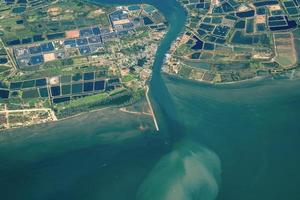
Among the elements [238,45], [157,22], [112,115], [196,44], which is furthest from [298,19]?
[112,115]

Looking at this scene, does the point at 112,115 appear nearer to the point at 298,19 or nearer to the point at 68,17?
the point at 68,17

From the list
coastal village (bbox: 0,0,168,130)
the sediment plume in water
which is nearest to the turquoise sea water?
the sediment plume in water

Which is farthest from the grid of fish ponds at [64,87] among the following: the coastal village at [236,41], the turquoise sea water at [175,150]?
the coastal village at [236,41]

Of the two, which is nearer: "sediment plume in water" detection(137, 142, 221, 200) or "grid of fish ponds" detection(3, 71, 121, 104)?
"sediment plume in water" detection(137, 142, 221, 200)

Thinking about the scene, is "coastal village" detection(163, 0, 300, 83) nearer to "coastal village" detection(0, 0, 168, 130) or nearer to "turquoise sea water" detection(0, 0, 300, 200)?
"turquoise sea water" detection(0, 0, 300, 200)

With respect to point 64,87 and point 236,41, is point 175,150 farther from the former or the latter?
point 236,41

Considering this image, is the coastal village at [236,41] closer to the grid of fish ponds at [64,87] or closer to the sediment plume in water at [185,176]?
the grid of fish ponds at [64,87]

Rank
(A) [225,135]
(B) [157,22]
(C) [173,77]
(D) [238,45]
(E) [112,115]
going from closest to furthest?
1. (A) [225,135]
2. (E) [112,115]
3. (C) [173,77]
4. (D) [238,45]
5. (B) [157,22]
